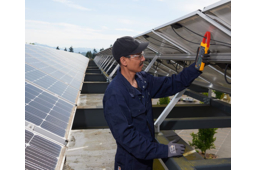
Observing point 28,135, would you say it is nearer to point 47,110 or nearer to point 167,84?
point 47,110

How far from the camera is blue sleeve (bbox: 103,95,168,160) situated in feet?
6.40

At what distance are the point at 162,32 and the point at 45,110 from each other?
96.1 inches

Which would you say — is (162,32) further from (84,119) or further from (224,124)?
(84,119)

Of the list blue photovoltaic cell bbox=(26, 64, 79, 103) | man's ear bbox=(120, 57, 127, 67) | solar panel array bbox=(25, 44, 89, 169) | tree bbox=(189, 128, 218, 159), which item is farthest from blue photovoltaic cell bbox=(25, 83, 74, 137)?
tree bbox=(189, 128, 218, 159)

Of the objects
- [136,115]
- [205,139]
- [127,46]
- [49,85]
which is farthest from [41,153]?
[205,139]

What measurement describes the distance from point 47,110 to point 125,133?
6.70ft

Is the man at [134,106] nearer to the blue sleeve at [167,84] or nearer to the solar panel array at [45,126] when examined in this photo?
the blue sleeve at [167,84]

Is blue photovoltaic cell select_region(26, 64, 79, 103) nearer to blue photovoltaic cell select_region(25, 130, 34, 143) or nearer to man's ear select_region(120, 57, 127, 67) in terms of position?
blue photovoltaic cell select_region(25, 130, 34, 143)

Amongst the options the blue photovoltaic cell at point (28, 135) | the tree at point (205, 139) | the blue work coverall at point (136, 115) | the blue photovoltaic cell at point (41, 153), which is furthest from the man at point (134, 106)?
Result: the tree at point (205, 139)

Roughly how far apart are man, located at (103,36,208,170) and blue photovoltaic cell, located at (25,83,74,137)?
44.4 inches

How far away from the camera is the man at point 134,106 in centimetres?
197

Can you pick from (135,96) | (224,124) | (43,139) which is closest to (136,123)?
(135,96)

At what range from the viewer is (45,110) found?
11.4 feet

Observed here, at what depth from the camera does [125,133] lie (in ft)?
6.38
